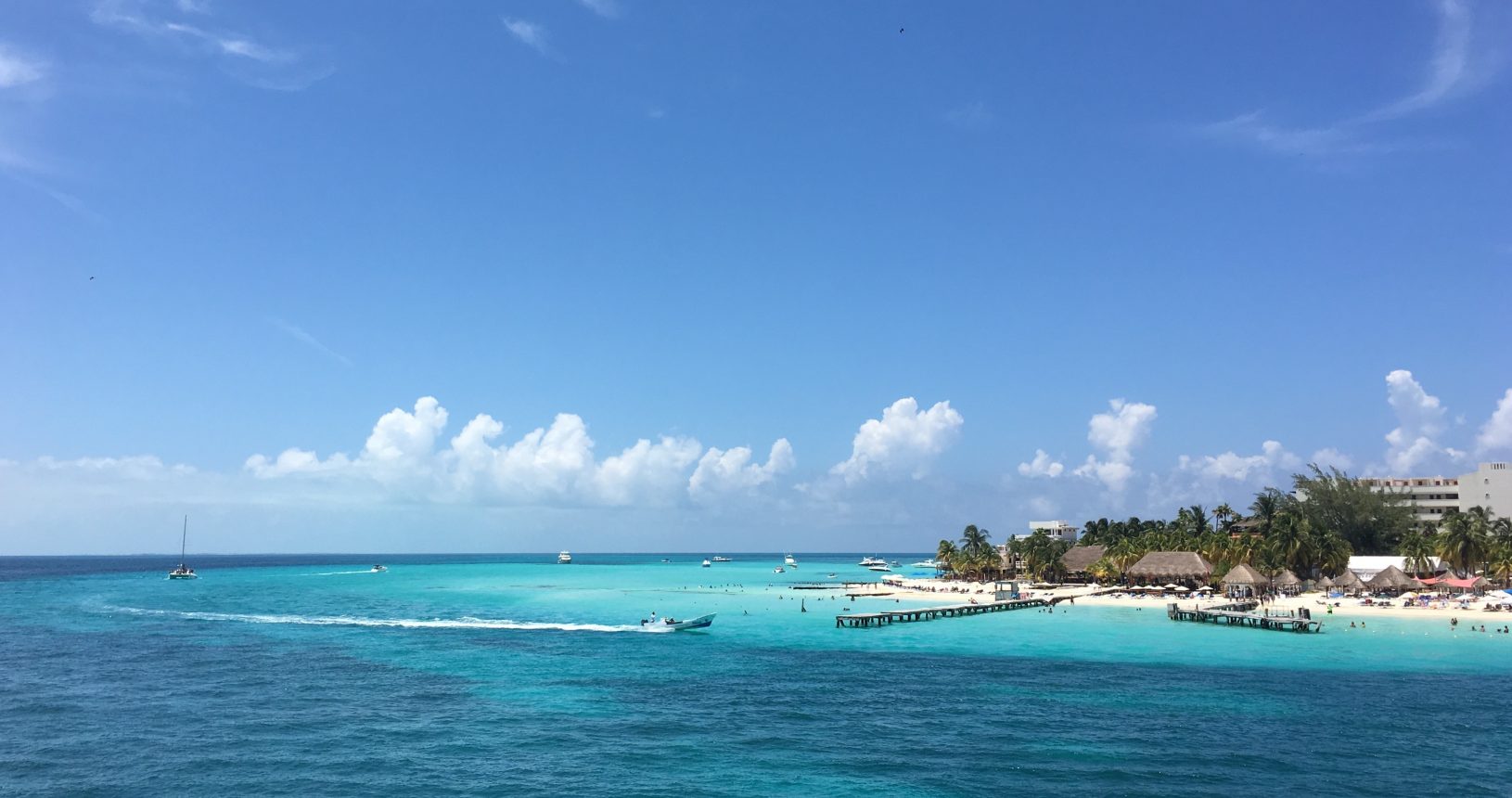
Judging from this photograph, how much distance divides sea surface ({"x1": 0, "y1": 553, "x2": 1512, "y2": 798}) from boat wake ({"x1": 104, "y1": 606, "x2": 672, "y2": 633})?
87.9 inches

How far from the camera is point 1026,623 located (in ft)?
246

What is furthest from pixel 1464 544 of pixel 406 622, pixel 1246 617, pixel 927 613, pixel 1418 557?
pixel 406 622

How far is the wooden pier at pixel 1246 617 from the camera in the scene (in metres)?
66.6

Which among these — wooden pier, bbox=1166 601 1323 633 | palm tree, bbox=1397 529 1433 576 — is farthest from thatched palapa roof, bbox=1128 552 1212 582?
palm tree, bbox=1397 529 1433 576

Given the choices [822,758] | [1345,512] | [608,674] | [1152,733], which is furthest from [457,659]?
[1345,512]

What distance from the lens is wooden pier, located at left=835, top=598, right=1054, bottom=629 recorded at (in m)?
76.9

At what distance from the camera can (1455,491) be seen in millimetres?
137750

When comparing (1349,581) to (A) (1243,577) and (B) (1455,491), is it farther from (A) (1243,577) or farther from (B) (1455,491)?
(B) (1455,491)

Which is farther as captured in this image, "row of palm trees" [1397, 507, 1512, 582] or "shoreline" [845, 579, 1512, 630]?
"row of palm trees" [1397, 507, 1512, 582]

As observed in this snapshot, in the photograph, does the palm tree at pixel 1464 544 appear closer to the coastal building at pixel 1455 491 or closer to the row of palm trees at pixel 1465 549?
the row of palm trees at pixel 1465 549

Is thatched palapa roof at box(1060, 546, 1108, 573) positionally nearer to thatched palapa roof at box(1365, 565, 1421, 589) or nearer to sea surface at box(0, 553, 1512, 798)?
thatched palapa roof at box(1365, 565, 1421, 589)

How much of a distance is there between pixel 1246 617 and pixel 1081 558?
52401 mm

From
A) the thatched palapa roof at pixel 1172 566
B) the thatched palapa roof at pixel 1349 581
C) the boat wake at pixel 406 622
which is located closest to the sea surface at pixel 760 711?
the boat wake at pixel 406 622

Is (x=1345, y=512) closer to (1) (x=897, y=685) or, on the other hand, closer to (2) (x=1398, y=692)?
(2) (x=1398, y=692)
